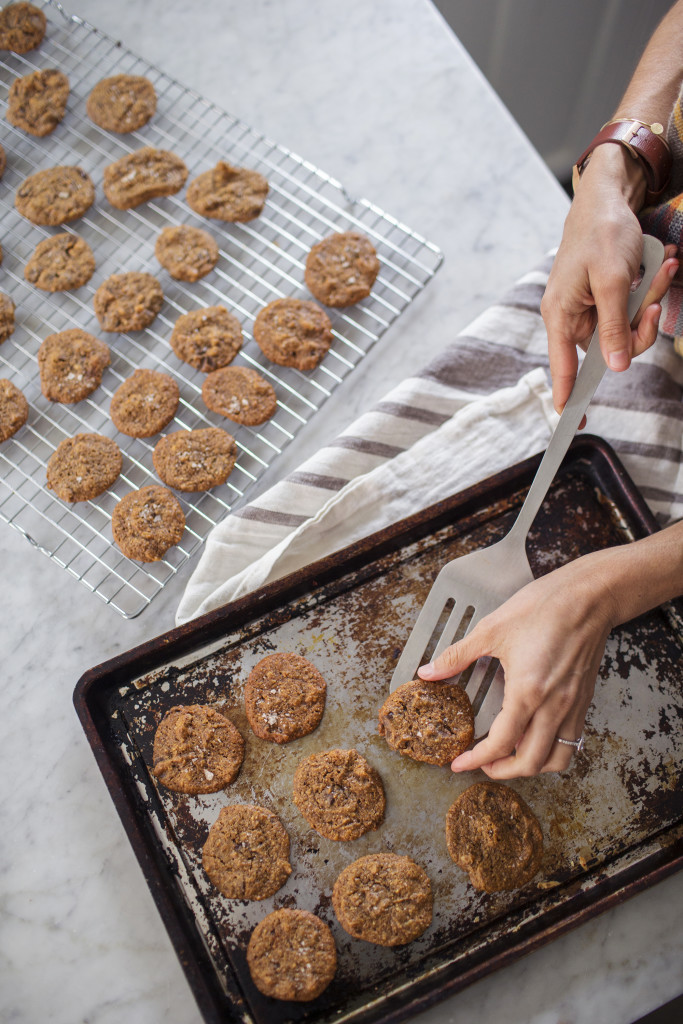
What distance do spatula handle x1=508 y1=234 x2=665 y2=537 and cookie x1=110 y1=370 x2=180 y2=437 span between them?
2.35 feet

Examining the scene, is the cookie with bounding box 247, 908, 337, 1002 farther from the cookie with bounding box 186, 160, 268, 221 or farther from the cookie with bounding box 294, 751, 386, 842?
the cookie with bounding box 186, 160, 268, 221

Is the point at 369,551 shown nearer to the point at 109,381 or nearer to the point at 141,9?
the point at 109,381

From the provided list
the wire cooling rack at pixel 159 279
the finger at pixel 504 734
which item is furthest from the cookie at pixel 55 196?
the finger at pixel 504 734

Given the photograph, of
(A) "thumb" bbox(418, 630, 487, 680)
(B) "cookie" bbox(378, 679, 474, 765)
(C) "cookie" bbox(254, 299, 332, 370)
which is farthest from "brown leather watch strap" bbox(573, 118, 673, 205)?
(B) "cookie" bbox(378, 679, 474, 765)

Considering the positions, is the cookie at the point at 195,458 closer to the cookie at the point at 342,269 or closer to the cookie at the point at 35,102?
the cookie at the point at 342,269

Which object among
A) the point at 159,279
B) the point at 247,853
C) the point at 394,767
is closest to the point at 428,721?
the point at 394,767

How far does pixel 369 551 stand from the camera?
4.34ft

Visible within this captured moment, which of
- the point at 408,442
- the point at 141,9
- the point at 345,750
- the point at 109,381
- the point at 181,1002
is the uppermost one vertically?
the point at 141,9

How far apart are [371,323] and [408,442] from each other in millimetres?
290

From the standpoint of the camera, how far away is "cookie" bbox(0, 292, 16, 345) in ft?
5.12

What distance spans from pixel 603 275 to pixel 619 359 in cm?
13

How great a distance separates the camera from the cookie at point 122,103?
1.70 m

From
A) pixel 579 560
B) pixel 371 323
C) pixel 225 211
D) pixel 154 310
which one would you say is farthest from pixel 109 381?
pixel 579 560

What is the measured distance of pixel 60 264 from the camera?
160 cm
